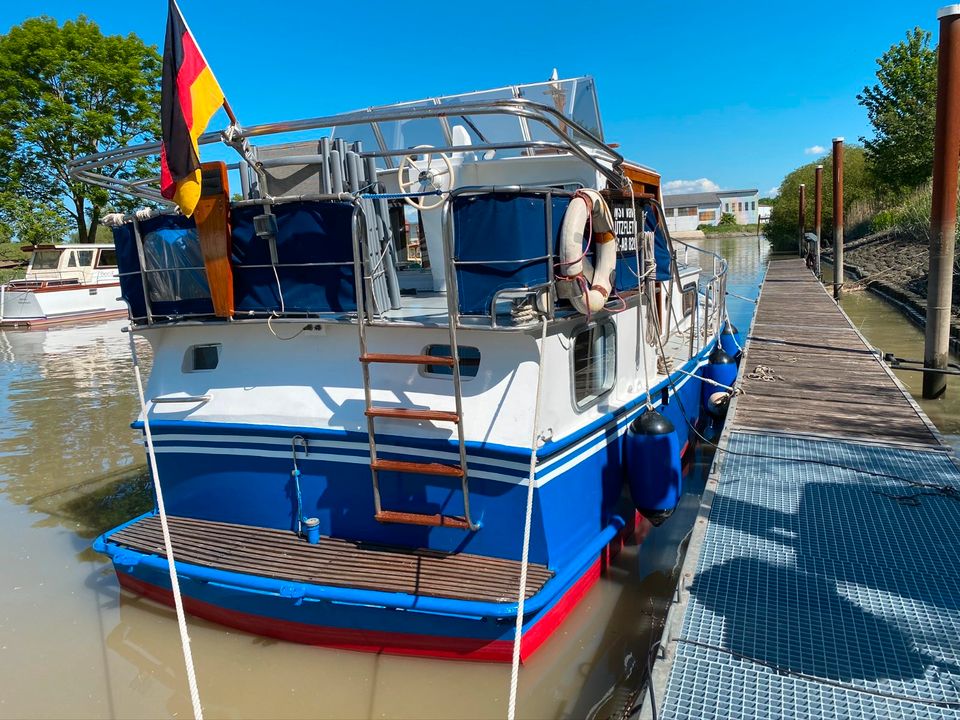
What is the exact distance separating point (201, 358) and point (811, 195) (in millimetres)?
47304

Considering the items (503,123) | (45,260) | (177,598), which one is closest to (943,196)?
(503,123)

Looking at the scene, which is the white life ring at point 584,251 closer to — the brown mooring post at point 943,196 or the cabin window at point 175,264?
the cabin window at point 175,264

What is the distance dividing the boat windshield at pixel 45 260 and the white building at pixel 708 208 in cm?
7279

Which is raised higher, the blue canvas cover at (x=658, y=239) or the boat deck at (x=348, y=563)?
the blue canvas cover at (x=658, y=239)

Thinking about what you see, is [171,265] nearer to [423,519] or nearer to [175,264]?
[175,264]

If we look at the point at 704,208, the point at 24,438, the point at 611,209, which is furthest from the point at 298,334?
the point at 704,208

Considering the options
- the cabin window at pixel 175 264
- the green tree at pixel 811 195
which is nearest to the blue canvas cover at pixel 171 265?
the cabin window at pixel 175 264

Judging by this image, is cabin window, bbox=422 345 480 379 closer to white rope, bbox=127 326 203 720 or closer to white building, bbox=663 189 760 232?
white rope, bbox=127 326 203 720

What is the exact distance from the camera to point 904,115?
3041 centimetres

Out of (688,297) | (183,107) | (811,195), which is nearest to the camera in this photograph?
(183,107)

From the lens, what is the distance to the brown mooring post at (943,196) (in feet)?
30.3

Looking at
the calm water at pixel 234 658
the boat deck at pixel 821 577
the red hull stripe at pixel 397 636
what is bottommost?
the calm water at pixel 234 658

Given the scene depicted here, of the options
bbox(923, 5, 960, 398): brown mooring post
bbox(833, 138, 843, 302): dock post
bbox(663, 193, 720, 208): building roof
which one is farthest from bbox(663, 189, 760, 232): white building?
bbox(923, 5, 960, 398): brown mooring post

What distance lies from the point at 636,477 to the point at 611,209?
2.32 meters
